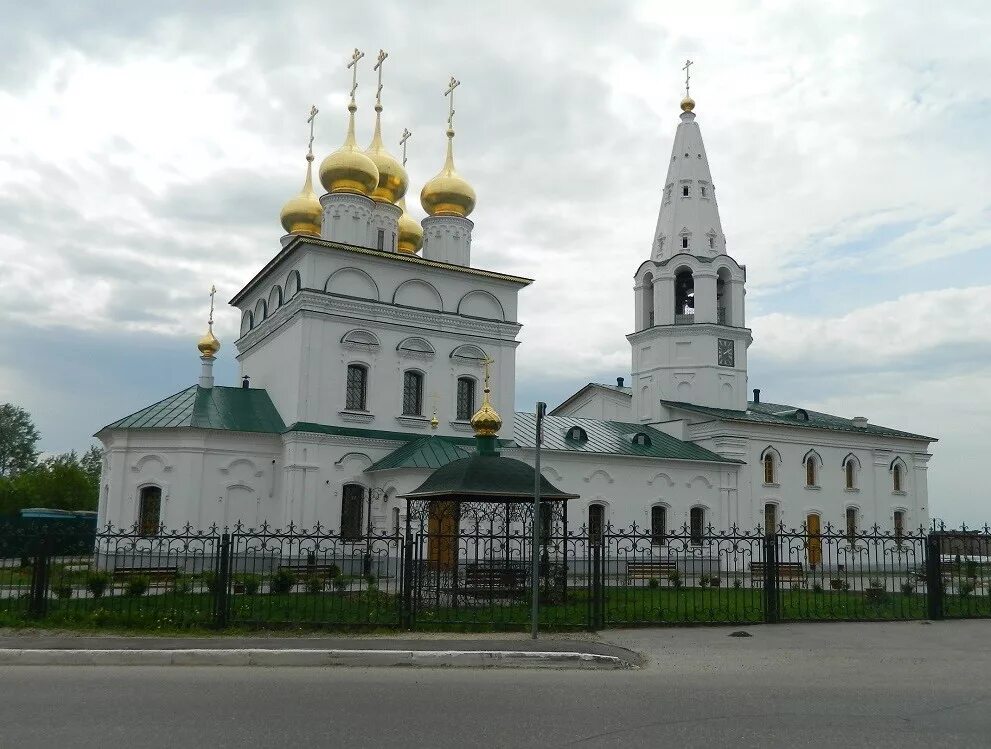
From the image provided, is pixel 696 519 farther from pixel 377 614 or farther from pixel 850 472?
pixel 377 614

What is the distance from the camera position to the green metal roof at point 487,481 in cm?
1559

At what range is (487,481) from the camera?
51.8ft

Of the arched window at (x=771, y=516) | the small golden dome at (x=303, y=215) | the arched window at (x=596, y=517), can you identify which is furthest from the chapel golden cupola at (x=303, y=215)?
the arched window at (x=771, y=516)

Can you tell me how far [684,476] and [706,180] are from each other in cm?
1154

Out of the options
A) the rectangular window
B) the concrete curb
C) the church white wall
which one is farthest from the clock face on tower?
the concrete curb

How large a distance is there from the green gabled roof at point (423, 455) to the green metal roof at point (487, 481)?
5035 millimetres

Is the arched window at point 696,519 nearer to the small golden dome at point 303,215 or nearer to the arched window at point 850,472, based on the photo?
the arched window at point 850,472

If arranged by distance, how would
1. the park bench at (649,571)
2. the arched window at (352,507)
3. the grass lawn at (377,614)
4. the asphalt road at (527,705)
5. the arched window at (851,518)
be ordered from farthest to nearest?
the arched window at (851,518) → the arched window at (352,507) → the park bench at (649,571) → the grass lawn at (377,614) → the asphalt road at (527,705)

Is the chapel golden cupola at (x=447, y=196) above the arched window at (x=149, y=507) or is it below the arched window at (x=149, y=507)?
above

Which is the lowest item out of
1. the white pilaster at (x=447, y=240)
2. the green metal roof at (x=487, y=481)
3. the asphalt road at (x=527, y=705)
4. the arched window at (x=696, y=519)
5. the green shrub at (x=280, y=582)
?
the asphalt road at (x=527, y=705)

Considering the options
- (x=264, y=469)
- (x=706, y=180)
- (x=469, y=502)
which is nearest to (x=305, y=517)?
(x=264, y=469)

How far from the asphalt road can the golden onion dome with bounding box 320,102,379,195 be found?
1829 cm

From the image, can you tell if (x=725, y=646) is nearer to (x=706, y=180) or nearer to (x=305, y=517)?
(x=305, y=517)

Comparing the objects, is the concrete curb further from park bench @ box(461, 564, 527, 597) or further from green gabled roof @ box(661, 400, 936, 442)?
green gabled roof @ box(661, 400, 936, 442)
